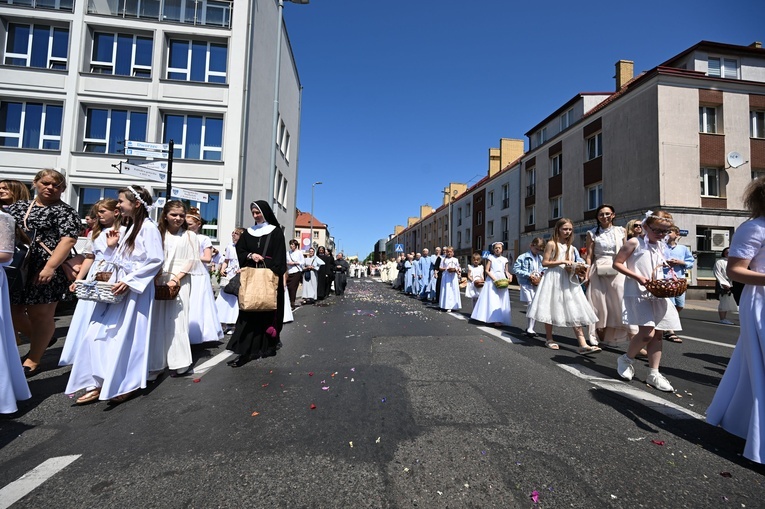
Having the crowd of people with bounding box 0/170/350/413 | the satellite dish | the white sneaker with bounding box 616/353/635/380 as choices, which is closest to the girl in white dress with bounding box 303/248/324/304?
the crowd of people with bounding box 0/170/350/413

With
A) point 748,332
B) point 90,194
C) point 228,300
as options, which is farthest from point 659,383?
point 90,194

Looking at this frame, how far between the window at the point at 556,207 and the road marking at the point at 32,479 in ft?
95.7

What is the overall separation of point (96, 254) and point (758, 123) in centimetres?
2963

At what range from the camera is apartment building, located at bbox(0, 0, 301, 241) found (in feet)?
58.7

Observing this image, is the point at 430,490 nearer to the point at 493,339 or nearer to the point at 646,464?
the point at 646,464

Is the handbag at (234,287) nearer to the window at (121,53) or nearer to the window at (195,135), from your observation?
the window at (195,135)

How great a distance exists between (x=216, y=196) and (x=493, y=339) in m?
16.3

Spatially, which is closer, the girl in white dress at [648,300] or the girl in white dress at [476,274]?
the girl in white dress at [648,300]

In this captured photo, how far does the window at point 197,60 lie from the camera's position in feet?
62.6

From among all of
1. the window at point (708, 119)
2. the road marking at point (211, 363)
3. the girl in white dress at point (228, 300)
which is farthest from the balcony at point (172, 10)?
the window at point (708, 119)

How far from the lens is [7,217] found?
305 cm

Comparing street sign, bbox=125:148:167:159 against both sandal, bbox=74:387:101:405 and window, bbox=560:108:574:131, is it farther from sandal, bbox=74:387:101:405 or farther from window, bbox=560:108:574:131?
window, bbox=560:108:574:131

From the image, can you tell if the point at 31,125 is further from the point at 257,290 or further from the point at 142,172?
the point at 257,290

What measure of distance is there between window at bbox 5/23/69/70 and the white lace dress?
23.6m
